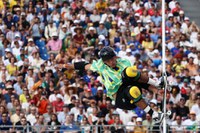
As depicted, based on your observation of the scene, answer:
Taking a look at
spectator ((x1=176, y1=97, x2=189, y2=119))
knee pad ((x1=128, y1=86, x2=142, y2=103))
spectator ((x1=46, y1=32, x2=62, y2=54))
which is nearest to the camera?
knee pad ((x1=128, y1=86, x2=142, y2=103))

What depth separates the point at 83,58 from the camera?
22.9 m

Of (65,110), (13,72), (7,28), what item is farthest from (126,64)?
(7,28)

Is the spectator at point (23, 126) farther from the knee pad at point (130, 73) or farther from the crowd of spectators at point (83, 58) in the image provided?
the knee pad at point (130, 73)

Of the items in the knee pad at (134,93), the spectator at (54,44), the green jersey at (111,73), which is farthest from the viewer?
the spectator at (54,44)

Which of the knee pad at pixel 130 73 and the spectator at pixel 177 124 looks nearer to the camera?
the knee pad at pixel 130 73

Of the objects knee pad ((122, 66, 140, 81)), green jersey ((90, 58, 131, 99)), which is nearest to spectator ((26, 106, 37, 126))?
green jersey ((90, 58, 131, 99))

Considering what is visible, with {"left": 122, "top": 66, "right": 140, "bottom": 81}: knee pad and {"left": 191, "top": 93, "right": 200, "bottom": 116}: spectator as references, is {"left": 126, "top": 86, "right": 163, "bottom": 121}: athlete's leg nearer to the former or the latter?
{"left": 122, "top": 66, "right": 140, "bottom": 81}: knee pad

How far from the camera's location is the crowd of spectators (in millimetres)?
20766

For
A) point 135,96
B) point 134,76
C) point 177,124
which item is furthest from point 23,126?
point 134,76

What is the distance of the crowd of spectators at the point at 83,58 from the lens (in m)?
20.8

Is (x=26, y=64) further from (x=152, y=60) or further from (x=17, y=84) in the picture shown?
(x=152, y=60)

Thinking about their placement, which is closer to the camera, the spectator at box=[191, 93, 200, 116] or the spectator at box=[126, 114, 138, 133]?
the spectator at box=[126, 114, 138, 133]

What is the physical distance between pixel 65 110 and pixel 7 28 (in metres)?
4.11

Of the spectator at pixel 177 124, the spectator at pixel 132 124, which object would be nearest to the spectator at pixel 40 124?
the spectator at pixel 132 124
